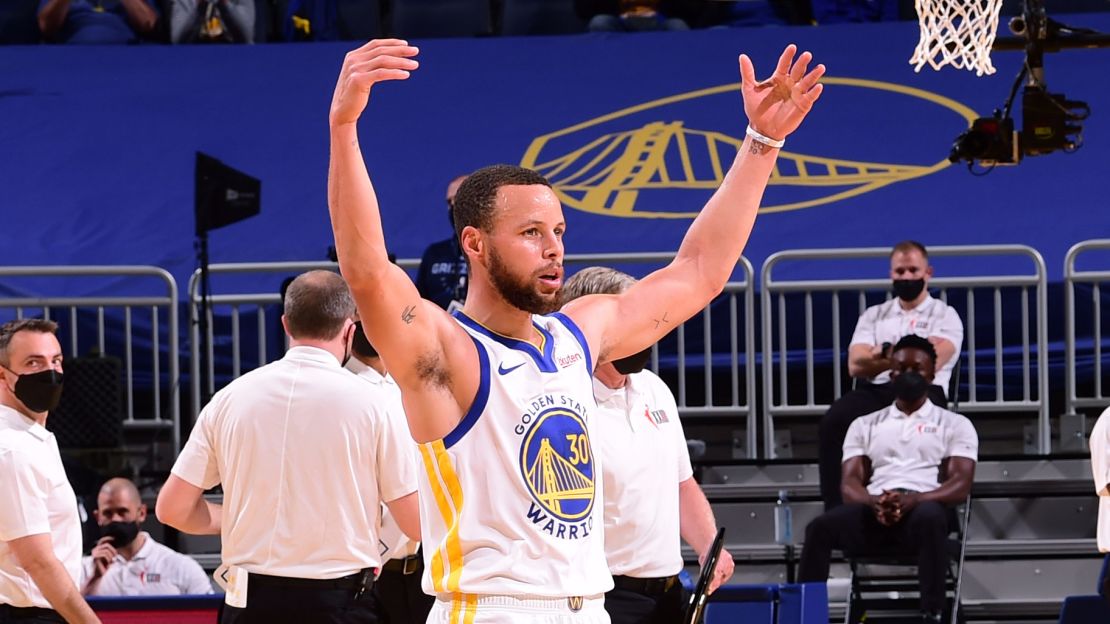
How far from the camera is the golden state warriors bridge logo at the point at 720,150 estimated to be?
12109 mm

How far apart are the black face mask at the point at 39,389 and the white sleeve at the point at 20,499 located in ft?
1.05

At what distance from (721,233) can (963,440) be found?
242 inches

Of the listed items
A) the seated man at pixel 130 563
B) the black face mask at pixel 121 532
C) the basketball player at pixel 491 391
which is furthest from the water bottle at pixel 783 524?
the basketball player at pixel 491 391

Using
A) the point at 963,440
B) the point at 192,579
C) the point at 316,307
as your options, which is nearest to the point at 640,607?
the point at 316,307

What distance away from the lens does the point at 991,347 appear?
11.4 m

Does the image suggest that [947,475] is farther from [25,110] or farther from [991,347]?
[25,110]

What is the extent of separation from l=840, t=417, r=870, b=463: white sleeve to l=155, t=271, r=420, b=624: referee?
16.3 feet

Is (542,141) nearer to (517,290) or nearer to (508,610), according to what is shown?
(517,290)

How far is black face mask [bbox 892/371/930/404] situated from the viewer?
33.2 ft

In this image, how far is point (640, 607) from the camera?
5711 mm

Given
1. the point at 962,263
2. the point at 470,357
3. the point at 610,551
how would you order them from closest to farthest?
the point at 470,357, the point at 610,551, the point at 962,263

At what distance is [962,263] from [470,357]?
8.43 meters

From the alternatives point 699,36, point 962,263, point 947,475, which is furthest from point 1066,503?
point 699,36

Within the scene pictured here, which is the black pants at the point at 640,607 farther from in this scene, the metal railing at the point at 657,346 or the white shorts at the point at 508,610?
the metal railing at the point at 657,346
